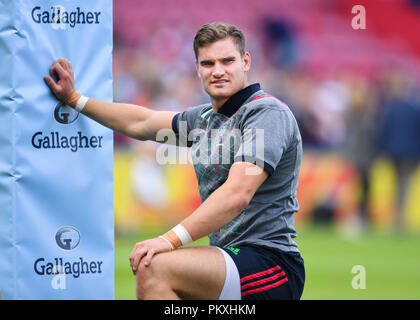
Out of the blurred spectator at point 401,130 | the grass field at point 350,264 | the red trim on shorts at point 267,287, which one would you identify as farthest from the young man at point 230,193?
the blurred spectator at point 401,130

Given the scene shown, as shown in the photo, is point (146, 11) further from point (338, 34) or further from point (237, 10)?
point (338, 34)

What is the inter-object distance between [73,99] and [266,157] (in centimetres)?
125

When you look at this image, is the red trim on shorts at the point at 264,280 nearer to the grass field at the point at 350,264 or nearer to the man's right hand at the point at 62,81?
the man's right hand at the point at 62,81

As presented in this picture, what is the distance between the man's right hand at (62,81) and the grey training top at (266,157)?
0.83 meters

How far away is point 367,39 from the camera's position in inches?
845

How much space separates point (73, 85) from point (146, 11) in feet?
52.4

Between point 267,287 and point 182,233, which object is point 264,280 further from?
point 182,233

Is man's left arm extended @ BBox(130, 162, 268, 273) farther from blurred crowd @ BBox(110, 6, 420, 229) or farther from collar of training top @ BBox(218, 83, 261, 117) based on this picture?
blurred crowd @ BBox(110, 6, 420, 229)

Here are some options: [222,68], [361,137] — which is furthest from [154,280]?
[361,137]

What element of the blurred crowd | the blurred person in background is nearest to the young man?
the blurred crowd

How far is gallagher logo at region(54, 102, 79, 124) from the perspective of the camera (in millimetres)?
4336

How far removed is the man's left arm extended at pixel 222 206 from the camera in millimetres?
3727

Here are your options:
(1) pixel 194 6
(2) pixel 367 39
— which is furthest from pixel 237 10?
(2) pixel 367 39

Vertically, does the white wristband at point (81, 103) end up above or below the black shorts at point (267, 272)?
above
